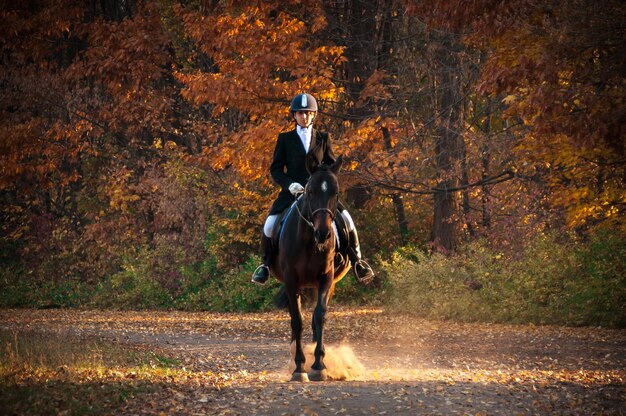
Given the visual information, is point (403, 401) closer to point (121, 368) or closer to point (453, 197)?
point (121, 368)

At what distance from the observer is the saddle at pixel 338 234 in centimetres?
1295

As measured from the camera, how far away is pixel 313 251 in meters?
12.2

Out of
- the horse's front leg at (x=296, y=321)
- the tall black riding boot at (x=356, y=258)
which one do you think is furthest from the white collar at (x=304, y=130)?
the horse's front leg at (x=296, y=321)

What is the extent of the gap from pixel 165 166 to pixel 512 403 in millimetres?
22380

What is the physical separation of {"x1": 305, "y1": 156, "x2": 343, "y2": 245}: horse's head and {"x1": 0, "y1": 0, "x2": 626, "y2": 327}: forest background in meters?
5.64

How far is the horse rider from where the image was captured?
12914 millimetres

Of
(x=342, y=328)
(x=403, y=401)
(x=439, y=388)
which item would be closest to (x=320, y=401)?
(x=403, y=401)

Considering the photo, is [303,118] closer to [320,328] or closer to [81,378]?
[320,328]

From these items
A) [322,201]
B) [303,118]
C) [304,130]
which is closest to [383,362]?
[304,130]

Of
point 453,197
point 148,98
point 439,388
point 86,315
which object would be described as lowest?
point 86,315

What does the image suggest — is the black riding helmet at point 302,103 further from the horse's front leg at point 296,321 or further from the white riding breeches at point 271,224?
the horse's front leg at point 296,321

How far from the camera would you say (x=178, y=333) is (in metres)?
21.3

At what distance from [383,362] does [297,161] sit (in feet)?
13.9

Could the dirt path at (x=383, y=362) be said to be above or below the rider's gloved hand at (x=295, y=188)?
below
